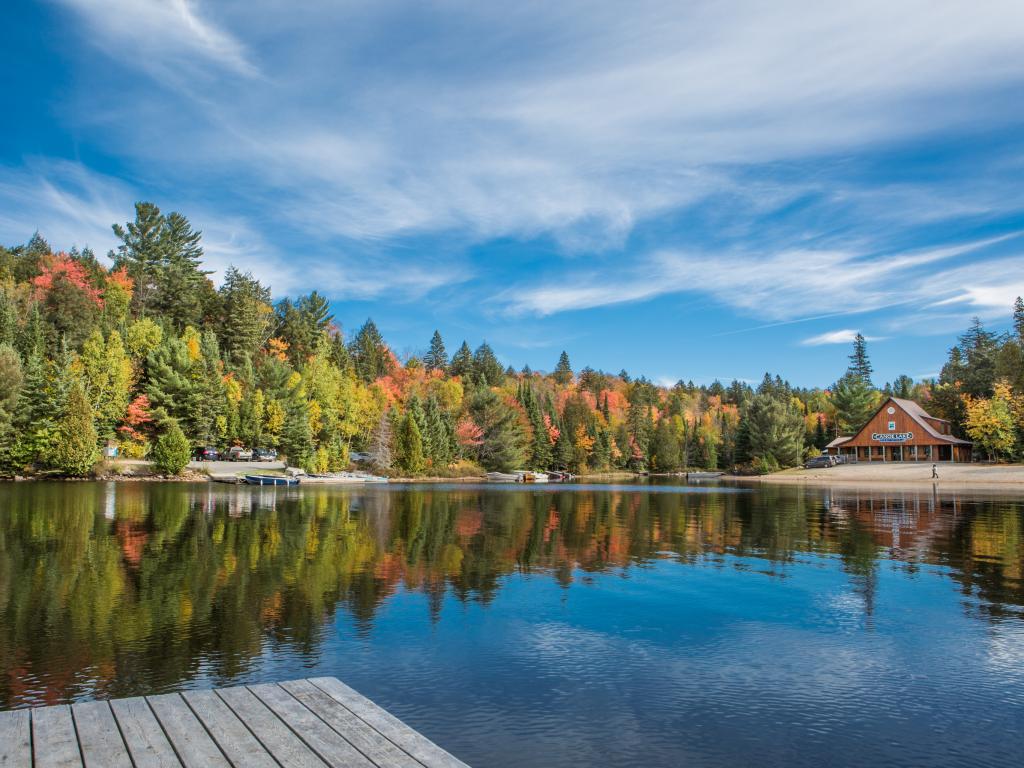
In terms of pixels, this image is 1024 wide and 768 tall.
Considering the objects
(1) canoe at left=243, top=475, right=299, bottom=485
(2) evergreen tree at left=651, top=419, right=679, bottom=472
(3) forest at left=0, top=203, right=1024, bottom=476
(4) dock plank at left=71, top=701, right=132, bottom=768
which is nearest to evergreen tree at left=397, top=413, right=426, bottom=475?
(3) forest at left=0, top=203, right=1024, bottom=476

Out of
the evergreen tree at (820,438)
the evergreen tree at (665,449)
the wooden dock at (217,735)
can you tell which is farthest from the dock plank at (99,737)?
the evergreen tree at (665,449)

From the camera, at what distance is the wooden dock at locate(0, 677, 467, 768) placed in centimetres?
563

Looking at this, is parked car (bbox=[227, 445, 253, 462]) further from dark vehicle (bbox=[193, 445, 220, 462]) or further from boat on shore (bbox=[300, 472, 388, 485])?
boat on shore (bbox=[300, 472, 388, 485])

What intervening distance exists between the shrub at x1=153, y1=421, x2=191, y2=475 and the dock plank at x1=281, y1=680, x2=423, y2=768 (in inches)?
2419

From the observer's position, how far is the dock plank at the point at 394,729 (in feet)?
19.1

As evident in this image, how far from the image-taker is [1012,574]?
59.6 ft

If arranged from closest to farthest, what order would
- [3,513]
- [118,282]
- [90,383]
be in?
A: [3,513] → [90,383] → [118,282]

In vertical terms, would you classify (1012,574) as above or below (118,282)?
below

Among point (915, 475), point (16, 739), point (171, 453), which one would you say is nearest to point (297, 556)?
point (16, 739)

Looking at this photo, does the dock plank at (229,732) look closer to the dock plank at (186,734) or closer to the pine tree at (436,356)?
the dock plank at (186,734)

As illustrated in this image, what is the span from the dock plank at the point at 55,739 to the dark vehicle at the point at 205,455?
246ft

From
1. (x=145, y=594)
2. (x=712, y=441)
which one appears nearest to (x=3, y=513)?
(x=145, y=594)

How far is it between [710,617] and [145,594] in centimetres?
1136

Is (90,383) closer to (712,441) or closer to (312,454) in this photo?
(312,454)
